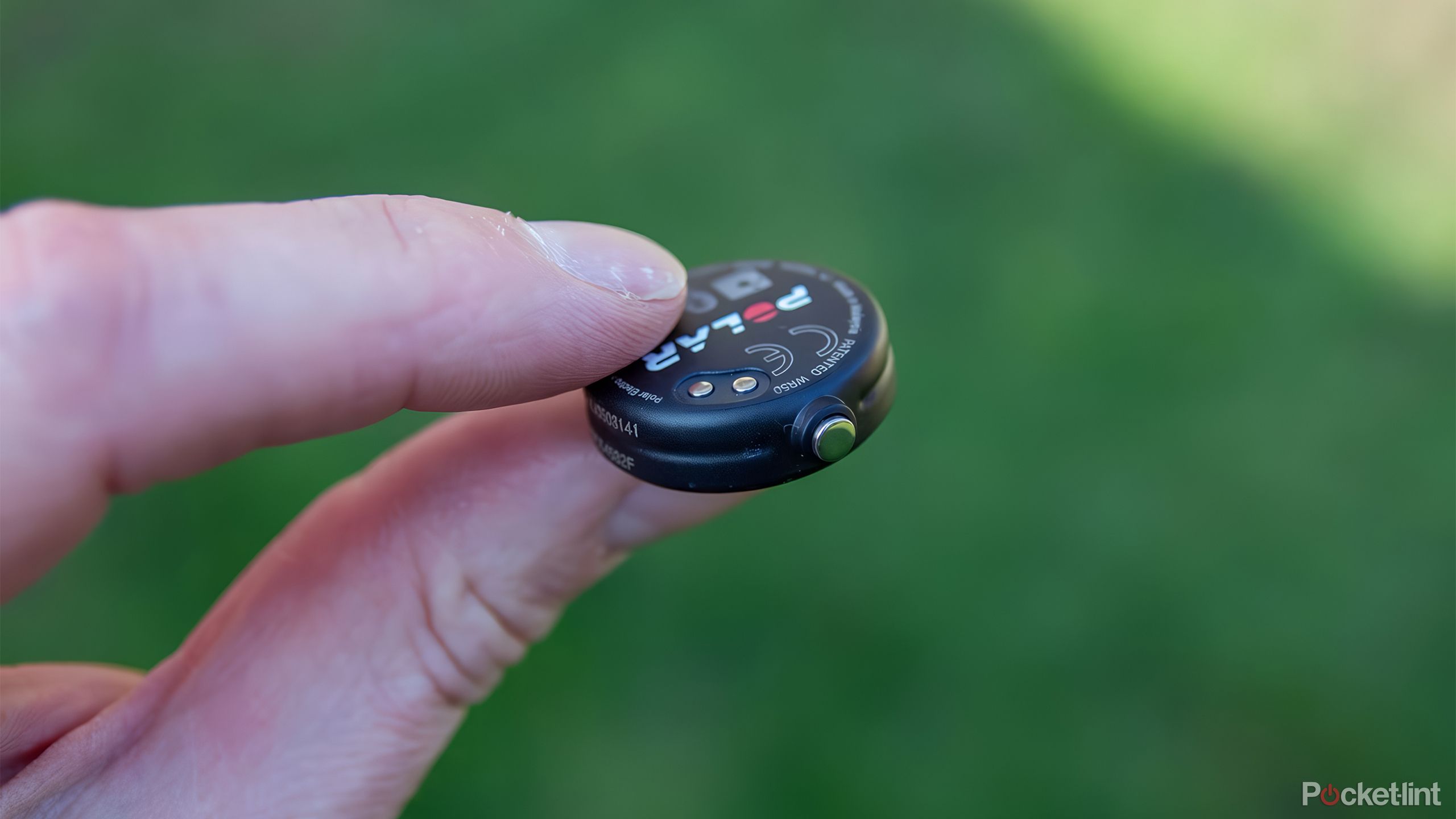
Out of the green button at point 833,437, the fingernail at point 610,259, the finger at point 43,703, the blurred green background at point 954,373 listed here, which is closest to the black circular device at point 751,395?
the green button at point 833,437

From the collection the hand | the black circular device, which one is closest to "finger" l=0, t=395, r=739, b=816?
the hand

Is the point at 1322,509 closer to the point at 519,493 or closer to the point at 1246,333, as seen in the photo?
the point at 1246,333

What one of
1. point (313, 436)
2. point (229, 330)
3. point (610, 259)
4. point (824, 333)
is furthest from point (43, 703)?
point (824, 333)

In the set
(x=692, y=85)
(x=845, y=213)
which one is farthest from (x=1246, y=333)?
(x=692, y=85)

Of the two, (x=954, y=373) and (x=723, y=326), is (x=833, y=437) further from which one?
(x=954, y=373)

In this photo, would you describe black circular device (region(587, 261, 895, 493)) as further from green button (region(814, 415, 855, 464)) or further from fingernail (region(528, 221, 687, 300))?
fingernail (region(528, 221, 687, 300))
